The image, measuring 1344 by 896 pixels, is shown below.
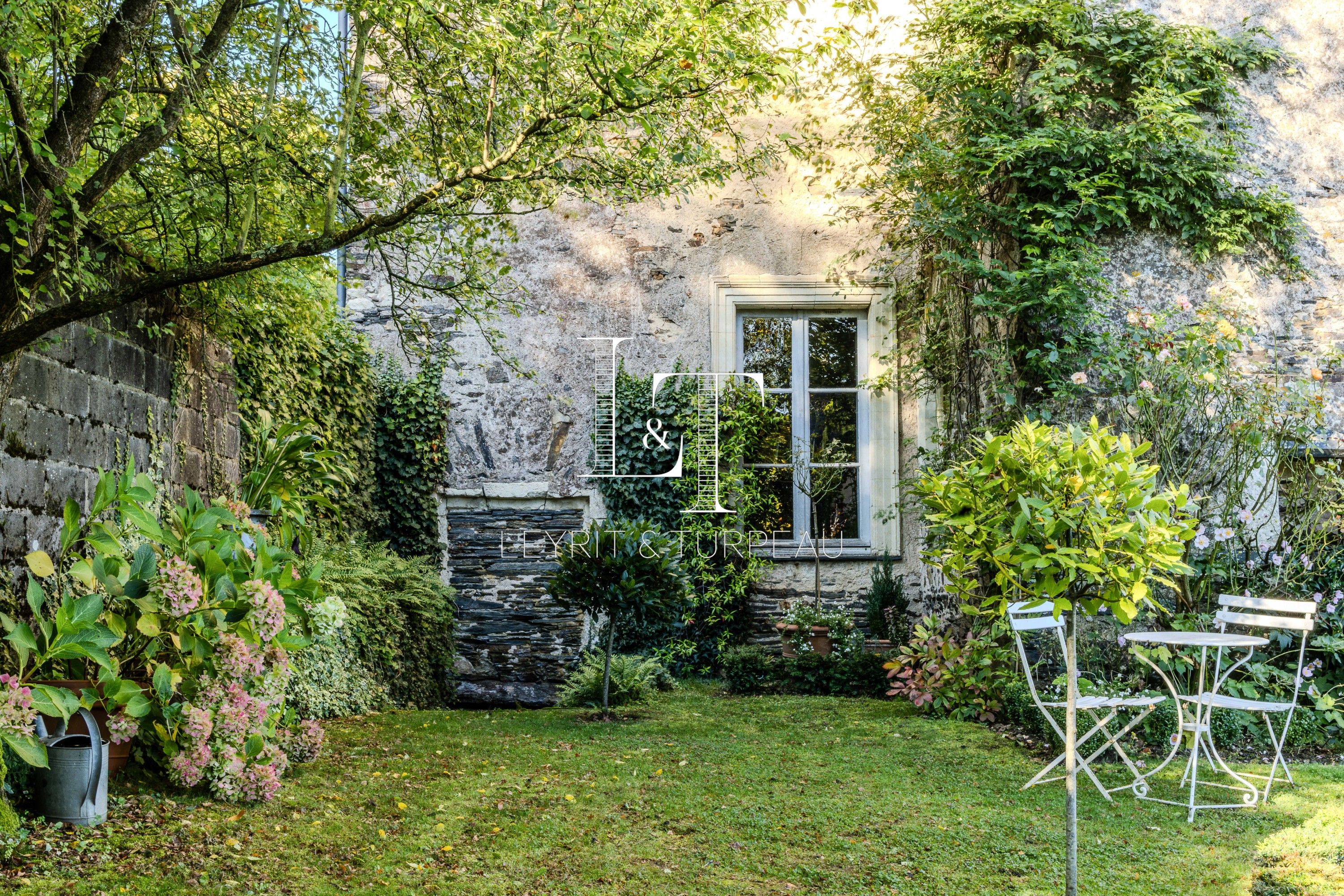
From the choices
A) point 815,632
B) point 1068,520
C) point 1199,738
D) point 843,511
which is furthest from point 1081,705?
point 843,511

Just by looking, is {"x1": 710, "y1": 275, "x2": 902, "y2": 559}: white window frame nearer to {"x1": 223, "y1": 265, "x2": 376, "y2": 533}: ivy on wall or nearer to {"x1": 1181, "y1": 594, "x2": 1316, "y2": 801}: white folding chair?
{"x1": 223, "y1": 265, "x2": 376, "y2": 533}: ivy on wall

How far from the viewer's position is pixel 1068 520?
2896 millimetres

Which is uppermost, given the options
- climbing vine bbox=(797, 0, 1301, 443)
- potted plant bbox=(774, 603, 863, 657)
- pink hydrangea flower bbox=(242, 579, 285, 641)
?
climbing vine bbox=(797, 0, 1301, 443)

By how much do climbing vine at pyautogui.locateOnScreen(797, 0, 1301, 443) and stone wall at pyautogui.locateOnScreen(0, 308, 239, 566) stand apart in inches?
171

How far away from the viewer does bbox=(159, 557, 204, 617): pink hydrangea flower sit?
3496 mm

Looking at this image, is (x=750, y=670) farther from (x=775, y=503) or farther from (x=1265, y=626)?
(x=1265, y=626)

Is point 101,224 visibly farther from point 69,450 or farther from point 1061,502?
point 1061,502

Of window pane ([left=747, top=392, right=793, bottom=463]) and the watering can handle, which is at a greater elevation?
window pane ([left=747, top=392, right=793, bottom=463])

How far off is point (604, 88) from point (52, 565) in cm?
249

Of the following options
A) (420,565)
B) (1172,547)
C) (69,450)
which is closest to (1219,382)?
(1172,547)

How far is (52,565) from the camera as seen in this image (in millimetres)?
3402

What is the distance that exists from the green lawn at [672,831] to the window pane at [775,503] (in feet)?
9.23

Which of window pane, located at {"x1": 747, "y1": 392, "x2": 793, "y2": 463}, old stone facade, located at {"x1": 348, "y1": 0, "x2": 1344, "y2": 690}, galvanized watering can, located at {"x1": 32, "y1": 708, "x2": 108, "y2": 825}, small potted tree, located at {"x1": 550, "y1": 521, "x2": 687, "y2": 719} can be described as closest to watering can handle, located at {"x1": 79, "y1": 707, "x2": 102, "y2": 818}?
galvanized watering can, located at {"x1": 32, "y1": 708, "x2": 108, "y2": 825}

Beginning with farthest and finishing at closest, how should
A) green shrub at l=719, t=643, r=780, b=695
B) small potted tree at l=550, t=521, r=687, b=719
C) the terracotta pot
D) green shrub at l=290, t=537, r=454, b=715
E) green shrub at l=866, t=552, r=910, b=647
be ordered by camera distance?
green shrub at l=866, t=552, r=910, b=647 < green shrub at l=719, t=643, r=780, b=695 < small potted tree at l=550, t=521, r=687, b=719 < green shrub at l=290, t=537, r=454, b=715 < the terracotta pot
